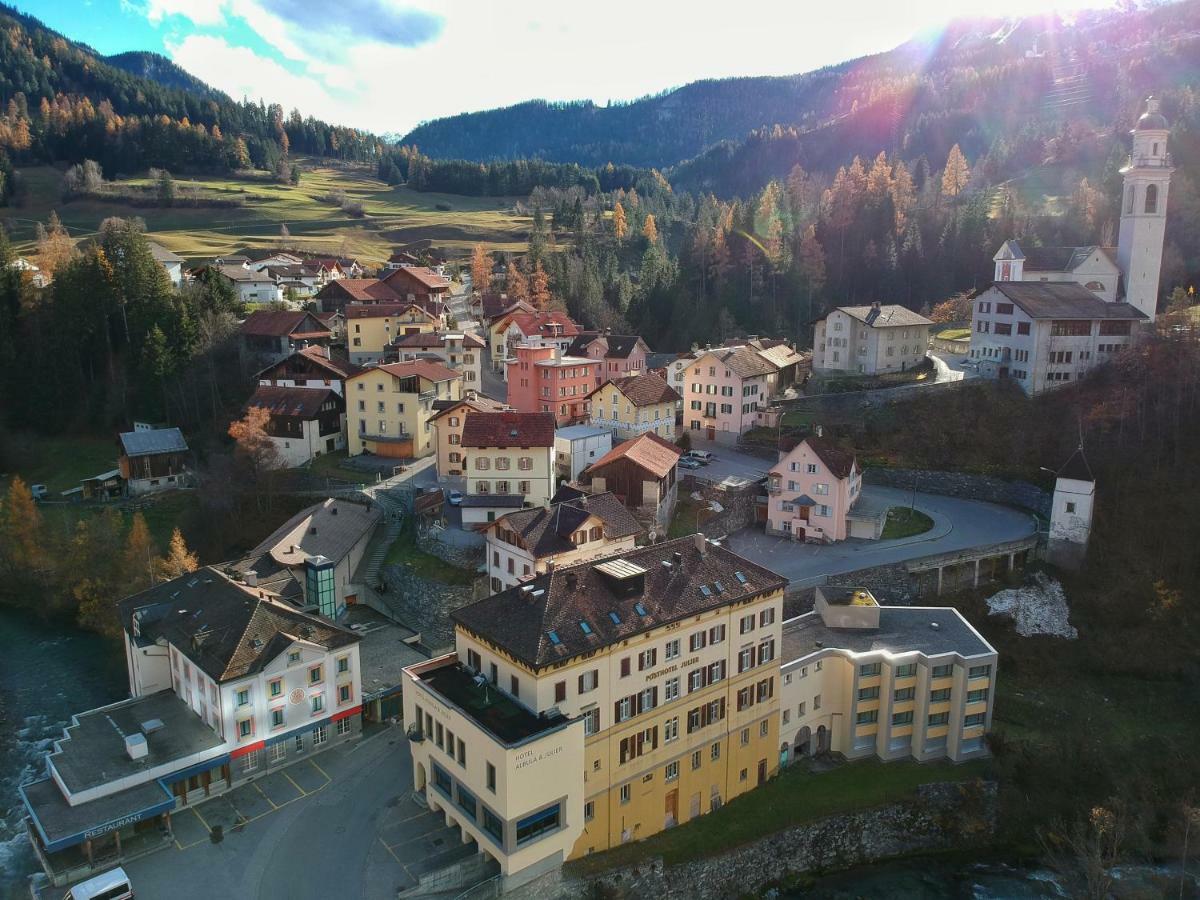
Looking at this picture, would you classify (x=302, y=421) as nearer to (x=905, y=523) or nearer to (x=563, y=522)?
(x=563, y=522)

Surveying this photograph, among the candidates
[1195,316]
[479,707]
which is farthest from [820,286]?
[479,707]

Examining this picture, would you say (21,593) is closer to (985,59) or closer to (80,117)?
(80,117)

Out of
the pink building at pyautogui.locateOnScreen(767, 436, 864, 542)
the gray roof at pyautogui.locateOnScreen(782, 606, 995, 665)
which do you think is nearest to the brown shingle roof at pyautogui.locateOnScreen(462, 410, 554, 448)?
the pink building at pyautogui.locateOnScreen(767, 436, 864, 542)

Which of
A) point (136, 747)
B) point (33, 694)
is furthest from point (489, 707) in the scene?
point (33, 694)

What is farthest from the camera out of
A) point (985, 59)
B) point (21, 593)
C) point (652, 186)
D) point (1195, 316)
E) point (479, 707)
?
point (985, 59)

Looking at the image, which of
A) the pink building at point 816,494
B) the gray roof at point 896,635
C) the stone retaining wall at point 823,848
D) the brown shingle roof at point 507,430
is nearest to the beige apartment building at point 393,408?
the brown shingle roof at point 507,430
